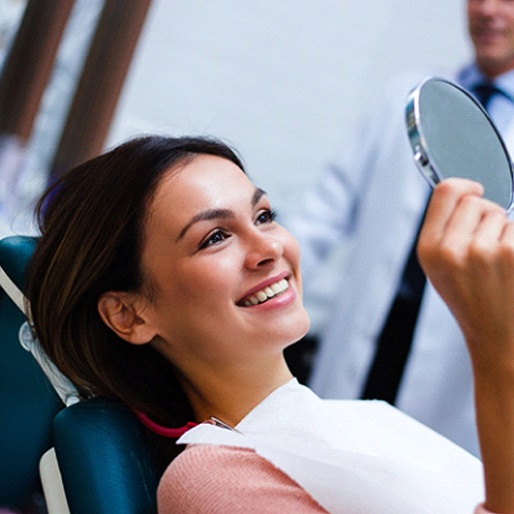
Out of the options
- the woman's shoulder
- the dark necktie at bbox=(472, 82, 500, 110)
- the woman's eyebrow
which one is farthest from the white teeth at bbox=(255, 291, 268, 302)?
the dark necktie at bbox=(472, 82, 500, 110)

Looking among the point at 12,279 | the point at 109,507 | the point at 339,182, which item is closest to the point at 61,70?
the point at 339,182

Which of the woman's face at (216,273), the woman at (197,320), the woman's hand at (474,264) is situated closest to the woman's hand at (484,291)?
the woman's hand at (474,264)

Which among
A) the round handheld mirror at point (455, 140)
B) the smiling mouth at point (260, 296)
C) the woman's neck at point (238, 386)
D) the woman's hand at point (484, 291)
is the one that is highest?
the round handheld mirror at point (455, 140)

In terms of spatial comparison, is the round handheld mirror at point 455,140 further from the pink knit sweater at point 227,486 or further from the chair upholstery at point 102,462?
the chair upholstery at point 102,462

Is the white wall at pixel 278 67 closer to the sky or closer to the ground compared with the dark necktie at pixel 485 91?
closer to the ground

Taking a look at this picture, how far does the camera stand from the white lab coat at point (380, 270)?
2.06 metres

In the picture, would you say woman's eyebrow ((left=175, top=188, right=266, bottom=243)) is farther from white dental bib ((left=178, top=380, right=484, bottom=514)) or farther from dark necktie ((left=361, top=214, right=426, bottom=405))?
dark necktie ((left=361, top=214, right=426, bottom=405))

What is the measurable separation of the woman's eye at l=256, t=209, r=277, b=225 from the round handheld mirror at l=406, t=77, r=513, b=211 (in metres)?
0.37

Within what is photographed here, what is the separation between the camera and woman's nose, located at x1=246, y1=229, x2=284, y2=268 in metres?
1.14

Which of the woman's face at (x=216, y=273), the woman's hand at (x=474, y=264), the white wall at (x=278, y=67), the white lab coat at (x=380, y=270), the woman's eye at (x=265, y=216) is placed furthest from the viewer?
the white wall at (x=278, y=67)

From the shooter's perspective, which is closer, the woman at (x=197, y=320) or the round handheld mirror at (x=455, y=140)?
the round handheld mirror at (x=455, y=140)

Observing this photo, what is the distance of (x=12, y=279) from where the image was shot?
124 centimetres

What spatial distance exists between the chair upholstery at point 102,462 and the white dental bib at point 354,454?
12 centimetres

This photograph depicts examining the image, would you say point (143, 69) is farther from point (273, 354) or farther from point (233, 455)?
point (233, 455)
